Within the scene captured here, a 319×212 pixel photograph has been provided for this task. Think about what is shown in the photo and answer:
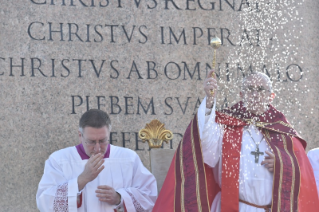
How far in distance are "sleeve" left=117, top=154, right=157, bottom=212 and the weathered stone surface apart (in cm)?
123

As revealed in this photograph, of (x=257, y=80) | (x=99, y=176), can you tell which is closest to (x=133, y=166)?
(x=99, y=176)

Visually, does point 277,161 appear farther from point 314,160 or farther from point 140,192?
point 140,192

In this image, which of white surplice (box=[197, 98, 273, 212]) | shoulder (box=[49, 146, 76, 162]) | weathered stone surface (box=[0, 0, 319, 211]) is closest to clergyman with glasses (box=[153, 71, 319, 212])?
white surplice (box=[197, 98, 273, 212])

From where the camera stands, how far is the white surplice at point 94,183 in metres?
6.66

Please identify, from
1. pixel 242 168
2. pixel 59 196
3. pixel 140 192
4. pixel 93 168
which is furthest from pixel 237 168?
pixel 59 196

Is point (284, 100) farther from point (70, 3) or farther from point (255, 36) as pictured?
point (70, 3)

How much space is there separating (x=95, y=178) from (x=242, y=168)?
132cm

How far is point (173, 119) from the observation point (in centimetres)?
848

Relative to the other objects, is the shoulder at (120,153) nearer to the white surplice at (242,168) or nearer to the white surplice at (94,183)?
the white surplice at (94,183)

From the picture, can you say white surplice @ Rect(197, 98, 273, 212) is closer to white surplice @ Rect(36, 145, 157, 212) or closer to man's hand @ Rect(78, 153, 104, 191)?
white surplice @ Rect(36, 145, 157, 212)

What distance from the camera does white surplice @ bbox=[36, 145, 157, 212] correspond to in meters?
6.66

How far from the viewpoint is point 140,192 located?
691 centimetres

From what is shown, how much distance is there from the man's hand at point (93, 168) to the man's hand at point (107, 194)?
0.15 m

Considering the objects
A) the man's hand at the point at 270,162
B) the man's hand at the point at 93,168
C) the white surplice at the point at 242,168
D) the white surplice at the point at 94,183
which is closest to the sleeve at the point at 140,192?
the white surplice at the point at 94,183
